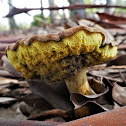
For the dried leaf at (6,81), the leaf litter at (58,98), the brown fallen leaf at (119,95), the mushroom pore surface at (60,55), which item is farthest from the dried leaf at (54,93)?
the dried leaf at (6,81)

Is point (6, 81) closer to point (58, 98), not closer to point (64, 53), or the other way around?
point (58, 98)

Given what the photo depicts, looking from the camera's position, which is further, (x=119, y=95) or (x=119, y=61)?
(x=119, y=61)

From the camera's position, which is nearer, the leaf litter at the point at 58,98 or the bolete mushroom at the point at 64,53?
the bolete mushroom at the point at 64,53

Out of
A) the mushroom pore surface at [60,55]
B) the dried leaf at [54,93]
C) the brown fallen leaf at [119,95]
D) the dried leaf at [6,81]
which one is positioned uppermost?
the mushroom pore surface at [60,55]

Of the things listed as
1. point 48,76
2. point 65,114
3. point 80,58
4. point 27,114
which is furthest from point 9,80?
point 80,58

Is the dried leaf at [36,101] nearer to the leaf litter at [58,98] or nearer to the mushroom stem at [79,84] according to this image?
the leaf litter at [58,98]

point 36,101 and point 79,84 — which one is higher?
point 79,84

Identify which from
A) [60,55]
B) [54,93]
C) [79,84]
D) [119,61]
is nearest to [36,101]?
[54,93]
